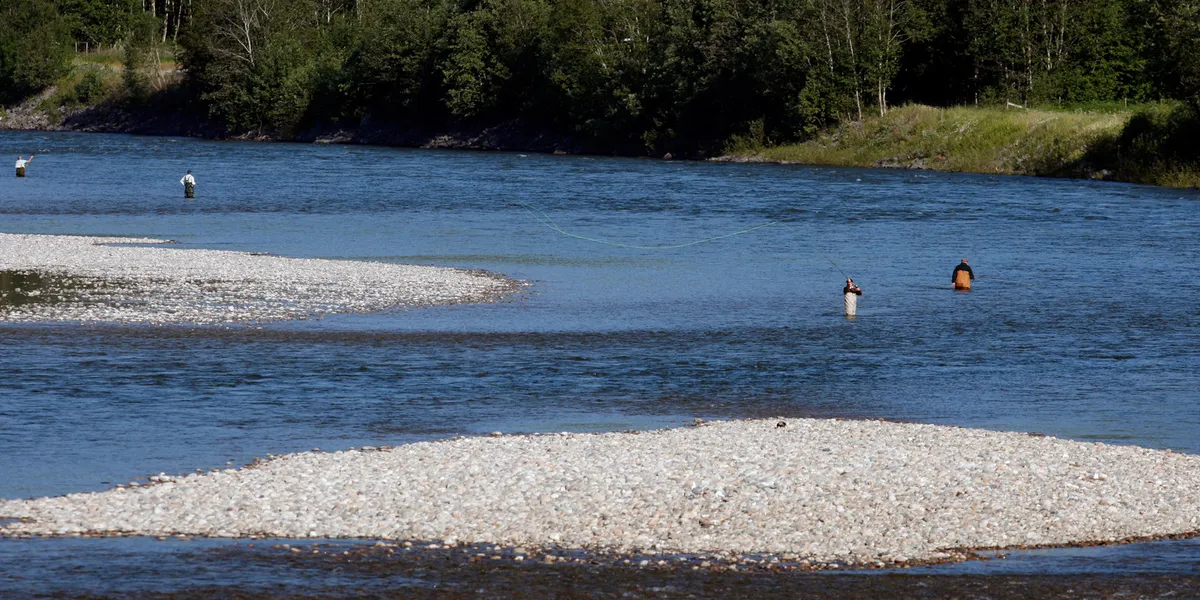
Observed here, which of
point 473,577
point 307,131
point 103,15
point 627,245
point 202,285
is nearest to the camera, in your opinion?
point 473,577

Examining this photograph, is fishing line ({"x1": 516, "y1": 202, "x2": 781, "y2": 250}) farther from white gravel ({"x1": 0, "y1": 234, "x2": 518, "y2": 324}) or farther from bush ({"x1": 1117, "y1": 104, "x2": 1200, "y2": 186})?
bush ({"x1": 1117, "y1": 104, "x2": 1200, "y2": 186})

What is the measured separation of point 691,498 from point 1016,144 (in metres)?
73.2

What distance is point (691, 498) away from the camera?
15.8 metres

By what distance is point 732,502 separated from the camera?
15617mm

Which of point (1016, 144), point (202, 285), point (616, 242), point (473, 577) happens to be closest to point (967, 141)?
point (1016, 144)

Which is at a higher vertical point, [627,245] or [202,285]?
[202,285]

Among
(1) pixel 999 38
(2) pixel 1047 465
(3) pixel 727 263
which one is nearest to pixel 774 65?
(1) pixel 999 38

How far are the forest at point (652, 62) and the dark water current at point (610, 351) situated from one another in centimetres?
3592

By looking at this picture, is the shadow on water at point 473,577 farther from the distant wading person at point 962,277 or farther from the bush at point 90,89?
the bush at point 90,89

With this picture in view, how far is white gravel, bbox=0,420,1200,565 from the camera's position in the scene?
1465cm

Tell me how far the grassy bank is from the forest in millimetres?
1932

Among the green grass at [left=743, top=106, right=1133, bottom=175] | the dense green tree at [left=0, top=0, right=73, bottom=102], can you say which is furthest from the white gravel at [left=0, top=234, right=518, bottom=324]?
the dense green tree at [left=0, top=0, right=73, bottom=102]

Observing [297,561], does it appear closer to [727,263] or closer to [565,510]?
[565,510]

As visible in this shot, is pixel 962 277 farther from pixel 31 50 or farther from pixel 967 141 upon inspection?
pixel 31 50
